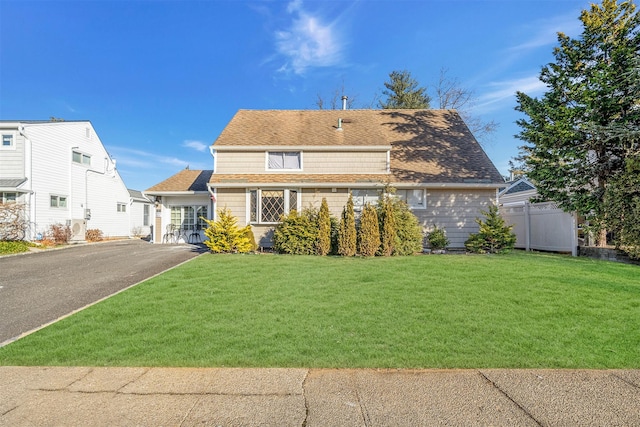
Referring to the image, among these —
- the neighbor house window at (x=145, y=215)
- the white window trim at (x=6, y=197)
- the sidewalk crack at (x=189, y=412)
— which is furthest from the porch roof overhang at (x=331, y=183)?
the neighbor house window at (x=145, y=215)

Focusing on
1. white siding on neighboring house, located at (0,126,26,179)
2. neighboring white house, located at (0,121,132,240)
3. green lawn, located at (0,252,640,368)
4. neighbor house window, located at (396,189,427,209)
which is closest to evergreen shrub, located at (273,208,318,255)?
green lawn, located at (0,252,640,368)

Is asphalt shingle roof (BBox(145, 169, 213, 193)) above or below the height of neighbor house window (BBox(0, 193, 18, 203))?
above

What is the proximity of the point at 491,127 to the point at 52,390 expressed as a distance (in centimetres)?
2749

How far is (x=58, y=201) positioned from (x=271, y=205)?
14.0 m

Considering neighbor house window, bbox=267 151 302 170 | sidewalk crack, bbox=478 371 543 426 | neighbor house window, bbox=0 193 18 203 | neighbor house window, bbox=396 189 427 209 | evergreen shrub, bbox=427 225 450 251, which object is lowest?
sidewalk crack, bbox=478 371 543 426

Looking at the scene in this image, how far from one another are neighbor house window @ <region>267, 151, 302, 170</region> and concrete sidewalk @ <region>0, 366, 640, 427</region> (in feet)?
36.9

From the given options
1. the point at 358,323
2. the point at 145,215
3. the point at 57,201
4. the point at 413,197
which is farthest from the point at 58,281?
the point at 145,215

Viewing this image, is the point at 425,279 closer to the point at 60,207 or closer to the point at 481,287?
the point at 481,287

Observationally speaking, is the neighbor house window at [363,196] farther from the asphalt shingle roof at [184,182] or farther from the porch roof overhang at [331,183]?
the asphalt shingle roof at [184,182]

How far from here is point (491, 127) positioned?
23.7 m

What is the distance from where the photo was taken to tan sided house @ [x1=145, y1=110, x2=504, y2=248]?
13.0 metres

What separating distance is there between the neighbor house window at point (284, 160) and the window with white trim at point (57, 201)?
43.8 feet

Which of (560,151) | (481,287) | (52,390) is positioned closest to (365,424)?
(52,390)

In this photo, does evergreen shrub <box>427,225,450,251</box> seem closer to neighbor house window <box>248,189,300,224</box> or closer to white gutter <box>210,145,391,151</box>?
white gutter <box>210,145,391,151</box>
